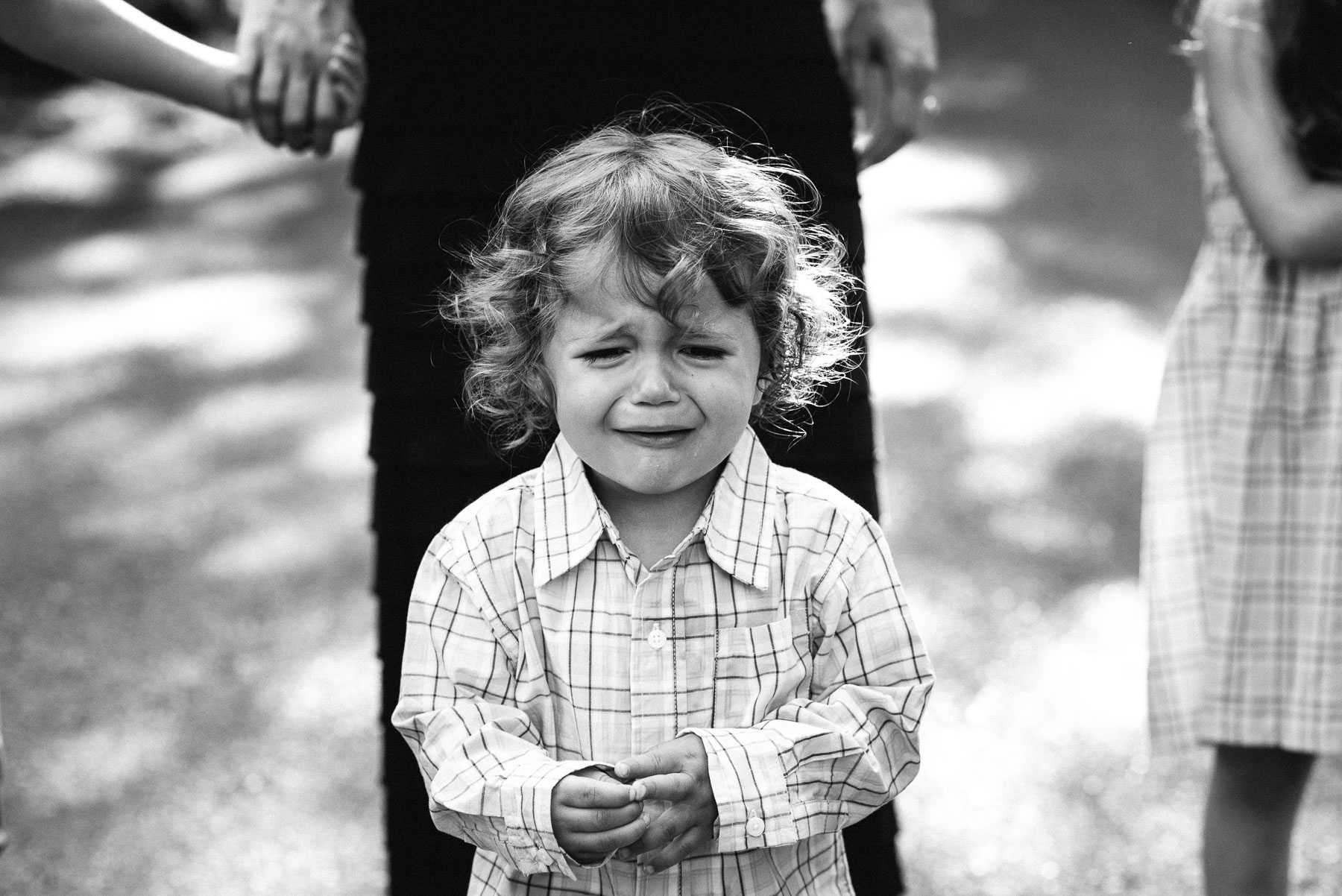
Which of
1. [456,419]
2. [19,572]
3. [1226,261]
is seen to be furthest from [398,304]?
[19,572]

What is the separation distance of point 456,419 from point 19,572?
8.11 feet

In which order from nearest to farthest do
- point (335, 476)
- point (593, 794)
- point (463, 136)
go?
point (593, 794), point (463, 136), point (335, 476)

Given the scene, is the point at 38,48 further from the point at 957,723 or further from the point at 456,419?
the point at 957,723

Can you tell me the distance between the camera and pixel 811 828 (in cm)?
132

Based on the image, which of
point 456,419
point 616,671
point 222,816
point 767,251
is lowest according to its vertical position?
point 222,816

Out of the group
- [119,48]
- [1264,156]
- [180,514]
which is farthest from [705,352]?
[180,514]

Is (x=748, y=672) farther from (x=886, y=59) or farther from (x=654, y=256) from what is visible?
(x=886, y=59)

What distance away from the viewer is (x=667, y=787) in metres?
1.26

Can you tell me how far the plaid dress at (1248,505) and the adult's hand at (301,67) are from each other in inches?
43.3

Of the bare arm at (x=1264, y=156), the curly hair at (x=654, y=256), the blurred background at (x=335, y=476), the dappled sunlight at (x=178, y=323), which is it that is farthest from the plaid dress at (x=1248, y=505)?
the dappled sunlight at (x=178, y=323)

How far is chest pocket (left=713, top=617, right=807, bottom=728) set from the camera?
1347 mm

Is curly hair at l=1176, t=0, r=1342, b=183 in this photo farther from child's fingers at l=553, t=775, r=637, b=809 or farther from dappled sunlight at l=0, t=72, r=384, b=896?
dappled sunlight at l=0, t=72, r=384, b=896

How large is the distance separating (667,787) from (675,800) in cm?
2

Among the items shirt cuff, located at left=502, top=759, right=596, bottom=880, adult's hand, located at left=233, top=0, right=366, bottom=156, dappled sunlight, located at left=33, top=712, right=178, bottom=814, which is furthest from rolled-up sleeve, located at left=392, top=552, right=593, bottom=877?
dappled sunlight, located at left=33, top=712, right=178, bottom=814
